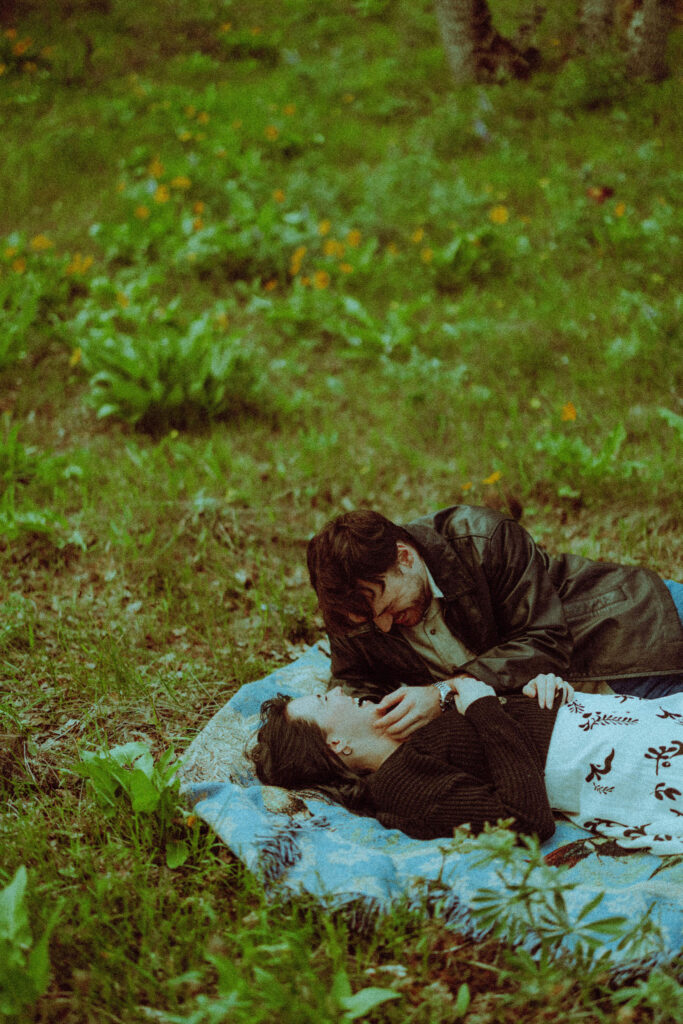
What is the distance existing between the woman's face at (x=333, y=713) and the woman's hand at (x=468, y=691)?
275mm

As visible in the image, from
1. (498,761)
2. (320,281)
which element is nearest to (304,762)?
(498,761)

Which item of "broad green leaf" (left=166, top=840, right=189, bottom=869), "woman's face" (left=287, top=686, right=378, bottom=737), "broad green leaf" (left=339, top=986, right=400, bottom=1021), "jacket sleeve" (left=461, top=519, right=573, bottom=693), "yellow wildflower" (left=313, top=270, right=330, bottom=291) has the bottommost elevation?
"broad green leaf" (left=166, top=840, right=189, bottom=869)

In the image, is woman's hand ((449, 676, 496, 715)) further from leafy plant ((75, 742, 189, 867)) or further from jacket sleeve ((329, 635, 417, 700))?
leafy plant ((75, 742, 189, 867))

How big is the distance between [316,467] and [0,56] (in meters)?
5.36

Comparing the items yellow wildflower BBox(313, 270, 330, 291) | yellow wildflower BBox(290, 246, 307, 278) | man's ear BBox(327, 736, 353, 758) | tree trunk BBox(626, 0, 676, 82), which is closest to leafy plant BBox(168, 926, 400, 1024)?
man's ear BBox(327, 736, 353, 758)

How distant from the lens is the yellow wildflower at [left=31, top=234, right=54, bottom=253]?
5.64 metres

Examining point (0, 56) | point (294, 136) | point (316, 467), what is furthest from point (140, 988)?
point (0, 56)

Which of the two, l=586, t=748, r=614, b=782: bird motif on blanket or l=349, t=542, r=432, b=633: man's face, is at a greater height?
l=349, t=542, r=432, b=633: man's face

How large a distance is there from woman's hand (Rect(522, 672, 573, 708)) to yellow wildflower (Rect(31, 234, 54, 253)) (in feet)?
15.8

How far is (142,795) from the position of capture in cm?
222

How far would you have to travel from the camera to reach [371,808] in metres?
2.48

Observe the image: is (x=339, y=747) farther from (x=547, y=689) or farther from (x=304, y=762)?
(x=547, y=689)

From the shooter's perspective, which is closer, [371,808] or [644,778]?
[644,778]

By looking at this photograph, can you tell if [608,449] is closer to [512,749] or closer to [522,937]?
[512,749]
